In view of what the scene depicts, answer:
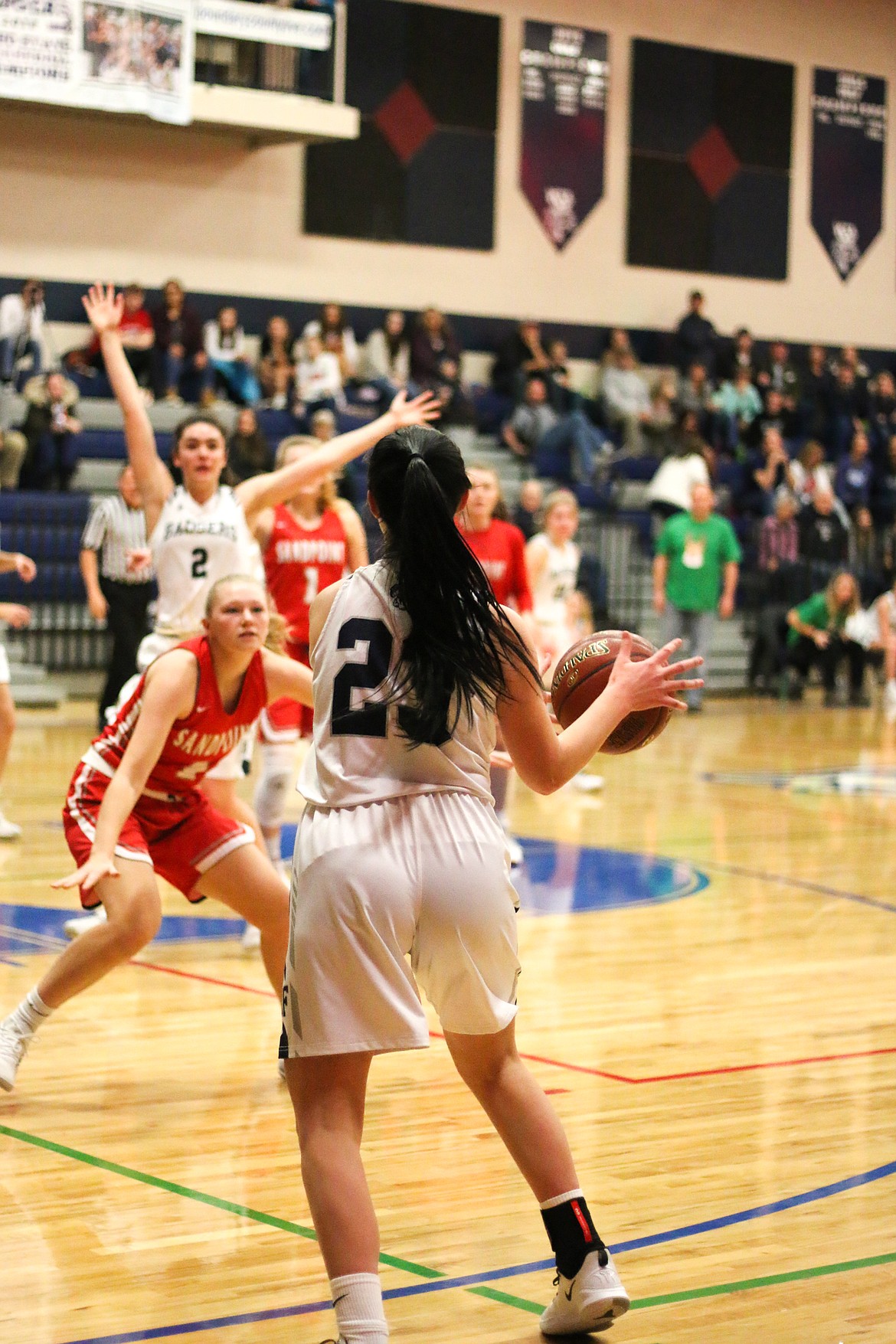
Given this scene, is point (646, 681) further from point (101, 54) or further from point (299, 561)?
point (101, 54)

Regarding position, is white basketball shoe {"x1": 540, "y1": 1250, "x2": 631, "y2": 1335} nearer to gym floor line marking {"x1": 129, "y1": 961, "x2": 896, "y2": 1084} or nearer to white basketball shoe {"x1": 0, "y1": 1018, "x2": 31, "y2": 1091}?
gym floor line marking {"x1": 129, "y1": 961, "x2": 896, "y2": 1084}

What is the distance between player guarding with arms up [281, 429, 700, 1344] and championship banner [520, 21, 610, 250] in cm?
1790

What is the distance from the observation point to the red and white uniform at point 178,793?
180 inches

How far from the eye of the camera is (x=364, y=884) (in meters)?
2.86

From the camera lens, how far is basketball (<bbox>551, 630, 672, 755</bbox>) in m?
3.58

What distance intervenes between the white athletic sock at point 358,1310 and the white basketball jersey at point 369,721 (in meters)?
0.70

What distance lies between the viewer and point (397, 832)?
2898 mm

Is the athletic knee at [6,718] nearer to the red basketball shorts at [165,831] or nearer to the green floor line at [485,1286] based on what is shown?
the red basketball shorts at [165,831]

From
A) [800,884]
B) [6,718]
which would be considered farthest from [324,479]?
[800,884]

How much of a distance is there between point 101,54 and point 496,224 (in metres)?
6.28

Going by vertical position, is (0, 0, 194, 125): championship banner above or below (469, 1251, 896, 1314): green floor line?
above

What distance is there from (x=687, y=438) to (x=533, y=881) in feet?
35.6

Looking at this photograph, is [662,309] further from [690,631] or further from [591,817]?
[591,817]

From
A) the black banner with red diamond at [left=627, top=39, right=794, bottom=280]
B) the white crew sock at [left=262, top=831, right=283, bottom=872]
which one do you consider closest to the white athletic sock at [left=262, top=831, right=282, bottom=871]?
the white crew sock at [left=262, top=831, right=283, bottom=872]
